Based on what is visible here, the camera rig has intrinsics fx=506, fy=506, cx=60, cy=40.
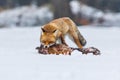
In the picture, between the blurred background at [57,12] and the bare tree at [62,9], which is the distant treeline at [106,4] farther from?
the bare tree at [62,9]

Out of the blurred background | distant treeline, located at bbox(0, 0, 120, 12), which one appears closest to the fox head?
the blurred background

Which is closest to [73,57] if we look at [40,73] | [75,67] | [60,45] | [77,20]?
[60,45]

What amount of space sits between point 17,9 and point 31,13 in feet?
1.66

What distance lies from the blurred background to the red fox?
412 inches

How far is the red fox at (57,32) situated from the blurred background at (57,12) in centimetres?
1047

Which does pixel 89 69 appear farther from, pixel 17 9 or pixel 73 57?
pixel 17 9

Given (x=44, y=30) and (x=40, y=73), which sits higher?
(x=44, y=30)

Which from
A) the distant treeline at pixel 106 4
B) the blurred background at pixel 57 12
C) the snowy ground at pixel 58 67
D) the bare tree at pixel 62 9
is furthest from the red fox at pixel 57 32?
the distant treeline at pixel 106 4

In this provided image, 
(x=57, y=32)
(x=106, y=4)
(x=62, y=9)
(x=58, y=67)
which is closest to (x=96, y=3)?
(x=106, y=4)

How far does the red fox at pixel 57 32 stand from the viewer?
4527mm

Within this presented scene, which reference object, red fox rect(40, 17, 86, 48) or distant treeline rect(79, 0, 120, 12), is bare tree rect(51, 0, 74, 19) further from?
red fox rect(40, 17, 86, 48)

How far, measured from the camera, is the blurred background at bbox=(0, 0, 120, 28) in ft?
52.2

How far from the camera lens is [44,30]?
4.53m

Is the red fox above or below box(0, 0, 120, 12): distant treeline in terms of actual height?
below
